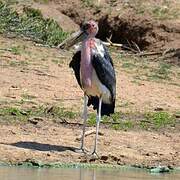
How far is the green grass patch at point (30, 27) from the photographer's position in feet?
50.8

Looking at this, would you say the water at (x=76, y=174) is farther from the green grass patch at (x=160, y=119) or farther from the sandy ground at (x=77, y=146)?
the green grass patch at (x=160, y=119)

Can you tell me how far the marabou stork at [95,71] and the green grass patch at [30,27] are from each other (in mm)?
6139

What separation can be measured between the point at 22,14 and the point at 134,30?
2.43m

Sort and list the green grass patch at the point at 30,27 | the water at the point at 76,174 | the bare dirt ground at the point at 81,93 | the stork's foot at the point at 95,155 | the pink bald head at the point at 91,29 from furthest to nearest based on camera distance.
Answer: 1. the green grass patch at the point at 30,27
2. the pink bald head at the point at 91,29
3. the bare dirt ground at the point at 81,93
4. the stork's foot at the point at 95,155
5. the water at the point at 76,174

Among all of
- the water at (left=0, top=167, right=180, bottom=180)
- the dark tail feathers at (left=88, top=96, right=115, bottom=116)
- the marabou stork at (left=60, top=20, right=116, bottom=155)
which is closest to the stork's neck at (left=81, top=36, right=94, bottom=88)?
the marabou stork at (left=60, top=20, right=116, bottom=155)

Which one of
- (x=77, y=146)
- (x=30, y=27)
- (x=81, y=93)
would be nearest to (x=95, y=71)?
(x=77, y=146)

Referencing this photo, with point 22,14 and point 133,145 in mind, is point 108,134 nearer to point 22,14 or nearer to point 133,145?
point 133,145

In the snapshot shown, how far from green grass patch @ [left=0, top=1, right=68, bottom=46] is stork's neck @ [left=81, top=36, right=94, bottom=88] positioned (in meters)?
6.37

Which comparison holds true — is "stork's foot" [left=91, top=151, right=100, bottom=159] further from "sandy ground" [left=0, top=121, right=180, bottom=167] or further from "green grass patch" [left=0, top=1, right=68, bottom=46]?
"green grass patch" [left=0, top=1, right=68, bottom=46]

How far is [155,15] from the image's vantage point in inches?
707

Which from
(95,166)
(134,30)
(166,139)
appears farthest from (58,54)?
(95,166)

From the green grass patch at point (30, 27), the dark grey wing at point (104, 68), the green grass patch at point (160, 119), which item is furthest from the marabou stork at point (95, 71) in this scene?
the green grass patch at point (30, 27)

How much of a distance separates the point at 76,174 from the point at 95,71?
5.13 feet

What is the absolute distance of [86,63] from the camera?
29.8 ft
